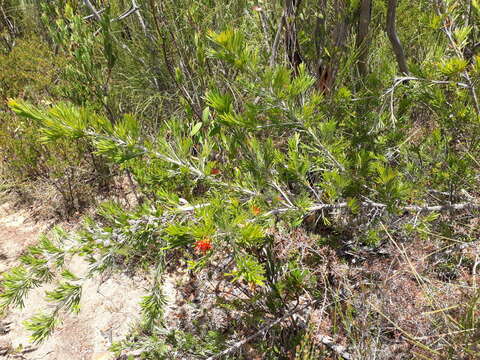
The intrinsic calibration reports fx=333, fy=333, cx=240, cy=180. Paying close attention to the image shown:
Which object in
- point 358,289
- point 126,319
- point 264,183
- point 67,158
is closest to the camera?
point 264,183

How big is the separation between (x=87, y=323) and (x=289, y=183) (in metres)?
1.63

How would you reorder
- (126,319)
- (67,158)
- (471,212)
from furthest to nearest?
(67,158)
(126,319)
(471,212)

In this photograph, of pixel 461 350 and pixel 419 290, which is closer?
pixel 461 350

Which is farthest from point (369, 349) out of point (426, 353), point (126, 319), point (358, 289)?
point (126, 319)

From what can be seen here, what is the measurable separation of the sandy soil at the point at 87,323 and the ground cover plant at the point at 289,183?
6.1 inches

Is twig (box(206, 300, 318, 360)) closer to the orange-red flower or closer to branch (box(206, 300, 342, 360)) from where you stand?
branch (box(206, 300, 342, 360))

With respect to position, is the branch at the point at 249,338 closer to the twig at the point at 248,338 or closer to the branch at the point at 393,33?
the twig at the point at 248,338

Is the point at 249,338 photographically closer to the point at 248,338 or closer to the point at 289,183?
the point at 248,338

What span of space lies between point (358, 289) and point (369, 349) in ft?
1.52

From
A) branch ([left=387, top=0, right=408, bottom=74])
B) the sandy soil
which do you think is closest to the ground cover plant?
branch ([left=387, top=0, right=408, bottom=74])

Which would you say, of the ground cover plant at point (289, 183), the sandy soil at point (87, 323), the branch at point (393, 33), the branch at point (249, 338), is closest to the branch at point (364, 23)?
the ground cover plant at point (289, 183)

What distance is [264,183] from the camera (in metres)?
1.33

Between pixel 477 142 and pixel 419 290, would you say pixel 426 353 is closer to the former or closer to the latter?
pixel 419 290

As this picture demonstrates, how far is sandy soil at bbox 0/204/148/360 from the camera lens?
2090 millimetres
